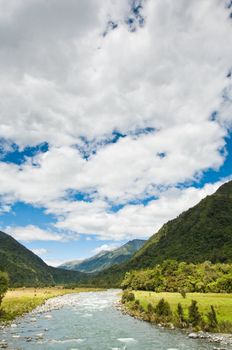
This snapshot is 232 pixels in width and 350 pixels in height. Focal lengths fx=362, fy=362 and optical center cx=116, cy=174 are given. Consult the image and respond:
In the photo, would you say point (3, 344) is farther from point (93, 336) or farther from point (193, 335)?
point (193, 335)

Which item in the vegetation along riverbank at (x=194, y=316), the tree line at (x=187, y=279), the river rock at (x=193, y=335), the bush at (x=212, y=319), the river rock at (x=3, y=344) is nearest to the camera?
the river rock at (x=3, y=344)

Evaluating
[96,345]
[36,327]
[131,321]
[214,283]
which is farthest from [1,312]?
[214,283]

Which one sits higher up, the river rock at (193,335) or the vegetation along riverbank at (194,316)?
the vegetation along riverbank at (194,316)

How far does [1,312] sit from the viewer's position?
72.8 m

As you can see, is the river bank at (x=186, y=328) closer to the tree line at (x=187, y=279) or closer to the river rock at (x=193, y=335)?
the river rock at (x=193, y=335)

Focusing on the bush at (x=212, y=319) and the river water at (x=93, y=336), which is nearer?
the river water at (x=93, y=336)

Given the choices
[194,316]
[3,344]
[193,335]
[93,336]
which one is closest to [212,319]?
[194,316]

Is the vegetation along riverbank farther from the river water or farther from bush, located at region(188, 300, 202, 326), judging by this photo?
the river water

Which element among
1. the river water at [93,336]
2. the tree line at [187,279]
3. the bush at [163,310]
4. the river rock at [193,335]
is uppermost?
the tree line at [187,279]

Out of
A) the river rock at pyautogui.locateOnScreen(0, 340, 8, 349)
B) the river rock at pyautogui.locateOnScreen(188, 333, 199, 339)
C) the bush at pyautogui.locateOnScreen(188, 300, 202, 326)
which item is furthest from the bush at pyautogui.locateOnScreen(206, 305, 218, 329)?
the river rock at pyautogui.locateOnScreen(0, 340, 8, 349)

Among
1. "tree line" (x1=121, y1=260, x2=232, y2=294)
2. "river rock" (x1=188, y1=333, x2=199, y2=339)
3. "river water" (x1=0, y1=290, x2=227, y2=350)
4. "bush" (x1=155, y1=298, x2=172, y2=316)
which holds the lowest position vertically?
"river rock" (x1=188, y1=333, x2=199, y2=339)

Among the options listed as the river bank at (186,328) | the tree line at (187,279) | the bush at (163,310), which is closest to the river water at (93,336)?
the river bank at (186,328)

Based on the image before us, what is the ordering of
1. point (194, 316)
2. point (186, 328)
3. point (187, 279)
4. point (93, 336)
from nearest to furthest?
point (93, 336), point (186, 328), point (194, 316), point (187, 279)

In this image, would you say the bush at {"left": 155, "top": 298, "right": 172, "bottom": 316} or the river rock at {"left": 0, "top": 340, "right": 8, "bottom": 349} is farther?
the bush at {"left": 155, "top": 298, "right": 172, "bottom": 316}
